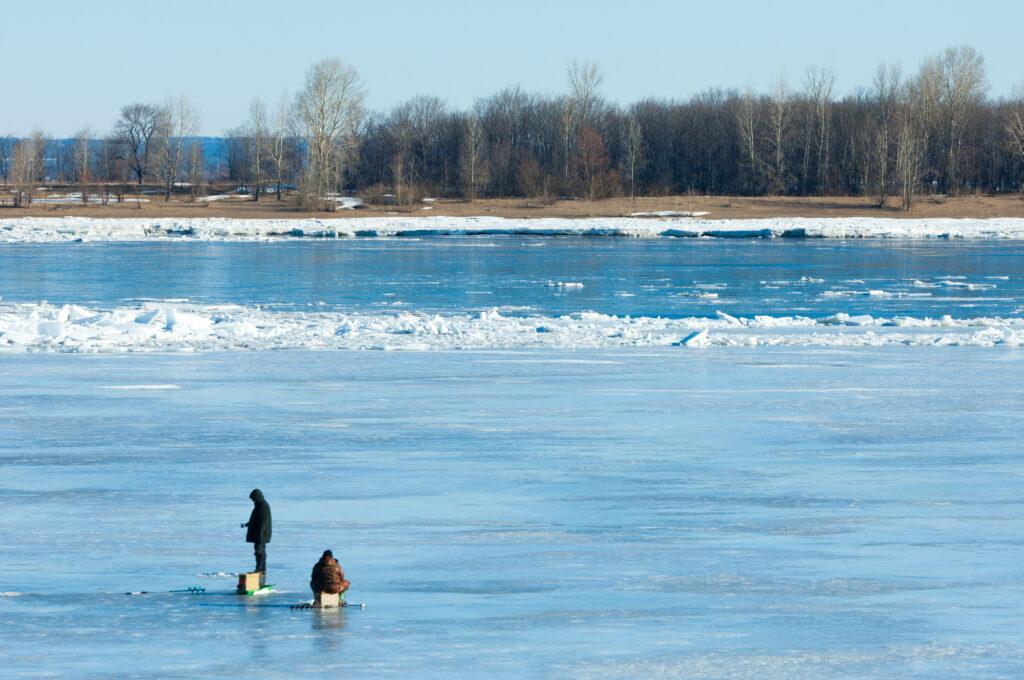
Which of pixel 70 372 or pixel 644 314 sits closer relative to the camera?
pixel 70 372

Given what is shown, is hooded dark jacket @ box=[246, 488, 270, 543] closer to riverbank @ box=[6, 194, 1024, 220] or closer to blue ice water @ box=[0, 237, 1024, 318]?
blue ice water @ box=[0, 237, 1024, 318]

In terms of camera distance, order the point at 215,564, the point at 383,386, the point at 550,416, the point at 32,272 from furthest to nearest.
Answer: the point at 32,272 < the point at 383,386 < the point at 550,416 < the point at 215,564

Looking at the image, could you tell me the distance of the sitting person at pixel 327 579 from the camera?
6988mm

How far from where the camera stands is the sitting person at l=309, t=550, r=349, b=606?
22.9 ft

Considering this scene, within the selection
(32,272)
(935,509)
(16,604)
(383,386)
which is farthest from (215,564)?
(32,272)

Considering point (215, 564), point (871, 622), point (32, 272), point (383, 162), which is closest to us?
point (871, 622)

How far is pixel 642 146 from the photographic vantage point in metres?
89.8

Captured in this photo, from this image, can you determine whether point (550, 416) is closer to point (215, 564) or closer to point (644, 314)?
point (215, 564)

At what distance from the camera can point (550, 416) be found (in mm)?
12953

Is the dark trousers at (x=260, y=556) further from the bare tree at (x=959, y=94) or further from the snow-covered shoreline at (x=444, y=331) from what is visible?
the bare tree at (x=959, y=94)

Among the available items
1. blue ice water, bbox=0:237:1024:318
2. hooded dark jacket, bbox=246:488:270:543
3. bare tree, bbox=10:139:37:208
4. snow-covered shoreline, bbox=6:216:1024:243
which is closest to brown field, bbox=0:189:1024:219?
bare tree, bbox=10:139:37:208

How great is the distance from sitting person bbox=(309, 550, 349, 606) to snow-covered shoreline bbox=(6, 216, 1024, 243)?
42465 mm

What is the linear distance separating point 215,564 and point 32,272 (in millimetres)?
26515

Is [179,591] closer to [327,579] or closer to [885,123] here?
[327,579]
